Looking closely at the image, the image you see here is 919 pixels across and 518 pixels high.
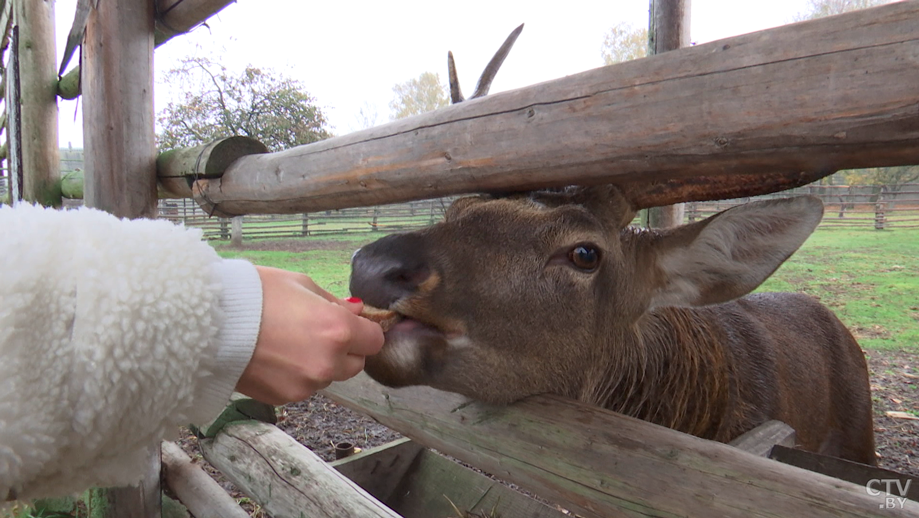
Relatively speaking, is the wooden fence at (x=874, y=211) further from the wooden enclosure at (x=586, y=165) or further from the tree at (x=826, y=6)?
the wooden enclosure at (x=586, y=165)

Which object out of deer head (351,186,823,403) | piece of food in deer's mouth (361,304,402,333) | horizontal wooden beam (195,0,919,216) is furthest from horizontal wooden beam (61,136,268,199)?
piece of food in deer's mouth (361,304,402,333)

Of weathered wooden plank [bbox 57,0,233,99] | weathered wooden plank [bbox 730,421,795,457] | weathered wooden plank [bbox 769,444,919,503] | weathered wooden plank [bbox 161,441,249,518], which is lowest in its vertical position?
weathered wooden plank [bbox 161,441,249,518]

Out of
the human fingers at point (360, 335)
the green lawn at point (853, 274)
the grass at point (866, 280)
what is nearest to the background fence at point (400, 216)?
the green lawn at point (853, 274)

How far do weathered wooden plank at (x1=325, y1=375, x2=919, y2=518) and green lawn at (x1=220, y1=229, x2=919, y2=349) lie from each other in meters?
3.45

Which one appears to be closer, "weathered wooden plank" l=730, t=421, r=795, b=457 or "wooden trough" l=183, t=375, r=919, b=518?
"wooden trough" l=183, t=375, r=919, b=518

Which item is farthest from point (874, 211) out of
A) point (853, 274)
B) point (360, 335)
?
point (360, 335)

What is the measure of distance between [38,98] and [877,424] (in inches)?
286

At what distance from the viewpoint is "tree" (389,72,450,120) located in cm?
560

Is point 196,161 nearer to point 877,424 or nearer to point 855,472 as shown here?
point 855,472

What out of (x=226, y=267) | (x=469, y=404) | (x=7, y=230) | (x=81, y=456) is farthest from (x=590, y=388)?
(x=7, y=230)

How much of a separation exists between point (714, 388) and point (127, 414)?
94.8 inches

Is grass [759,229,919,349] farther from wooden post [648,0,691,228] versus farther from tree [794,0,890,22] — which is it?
wooden post [648,0,691,228]

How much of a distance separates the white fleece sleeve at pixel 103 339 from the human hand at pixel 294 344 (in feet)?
0.11

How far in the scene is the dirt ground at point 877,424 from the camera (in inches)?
174
